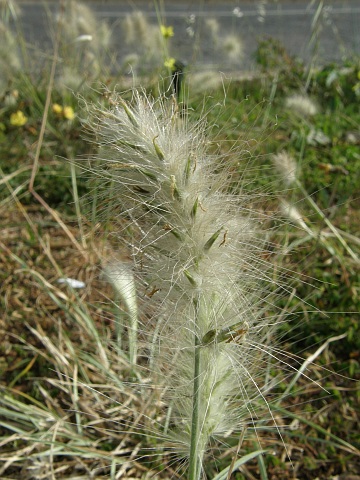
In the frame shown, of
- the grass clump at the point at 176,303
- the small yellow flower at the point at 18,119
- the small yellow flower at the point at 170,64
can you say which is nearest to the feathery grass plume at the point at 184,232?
the grass clump at the point at 176,303

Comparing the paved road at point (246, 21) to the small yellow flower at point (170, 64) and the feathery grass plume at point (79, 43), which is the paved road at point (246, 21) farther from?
the small yellow flower at point (170, 64)

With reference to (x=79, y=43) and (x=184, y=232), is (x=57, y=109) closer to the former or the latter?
(x=79, y=43)

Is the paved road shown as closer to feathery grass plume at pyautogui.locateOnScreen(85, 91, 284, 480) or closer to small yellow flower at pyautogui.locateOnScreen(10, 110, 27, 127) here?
small yellow flower at pyautogui.locateOnScreen(10, 110, 27, 127)

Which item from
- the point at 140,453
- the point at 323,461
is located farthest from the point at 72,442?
the point at 323,461

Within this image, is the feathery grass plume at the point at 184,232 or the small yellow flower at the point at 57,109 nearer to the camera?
the feathery grass plume at the point at 184,232

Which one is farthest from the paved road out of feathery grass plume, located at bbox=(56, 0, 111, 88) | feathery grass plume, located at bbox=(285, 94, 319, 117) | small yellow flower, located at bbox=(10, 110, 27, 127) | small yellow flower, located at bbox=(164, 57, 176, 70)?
small yellow flower, located at bbox=(164, 57, 176, 70)

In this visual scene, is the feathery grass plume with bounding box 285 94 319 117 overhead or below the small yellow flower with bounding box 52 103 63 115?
below

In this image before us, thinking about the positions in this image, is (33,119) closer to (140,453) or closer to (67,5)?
(67,5)

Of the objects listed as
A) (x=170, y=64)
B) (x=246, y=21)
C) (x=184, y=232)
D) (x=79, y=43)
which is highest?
(x=184, y=232)

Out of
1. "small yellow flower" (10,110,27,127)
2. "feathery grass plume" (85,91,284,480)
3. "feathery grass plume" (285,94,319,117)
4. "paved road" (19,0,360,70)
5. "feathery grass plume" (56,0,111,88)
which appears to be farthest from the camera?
"paved road" (19,0,360,70)

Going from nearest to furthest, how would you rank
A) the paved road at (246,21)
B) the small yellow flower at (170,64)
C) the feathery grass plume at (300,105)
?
the small yellow flower at (170,64) → the feathery grass plume at (300,105) → the paved road at (246,21)

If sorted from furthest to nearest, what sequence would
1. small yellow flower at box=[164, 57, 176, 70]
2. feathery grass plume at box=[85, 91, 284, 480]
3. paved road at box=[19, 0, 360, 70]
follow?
paved road at box=[19, 0, 360, 70] → small yellow flower at box=[164, 57, 176, 70] → feathery grass plume at box=[85, 91, 284, 480]

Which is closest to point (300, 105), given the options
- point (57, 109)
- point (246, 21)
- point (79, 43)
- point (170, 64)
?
point (170, 64)

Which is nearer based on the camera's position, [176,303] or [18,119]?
[176,303]
